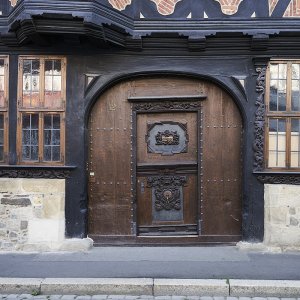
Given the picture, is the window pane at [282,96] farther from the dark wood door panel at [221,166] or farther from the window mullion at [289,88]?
the dark wood door panel at [221,166]

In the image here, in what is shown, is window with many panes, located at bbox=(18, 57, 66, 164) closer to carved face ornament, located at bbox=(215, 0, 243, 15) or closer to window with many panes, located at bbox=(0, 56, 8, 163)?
window with many panes, located at bbox=(0, 56, 8, 163)

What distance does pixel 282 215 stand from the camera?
7.02 m

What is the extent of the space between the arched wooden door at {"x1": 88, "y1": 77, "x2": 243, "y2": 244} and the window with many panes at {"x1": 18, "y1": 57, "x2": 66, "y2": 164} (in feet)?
2.03

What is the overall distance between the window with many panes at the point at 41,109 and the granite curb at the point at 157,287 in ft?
7.53

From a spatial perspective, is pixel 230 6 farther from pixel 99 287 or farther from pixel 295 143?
pixel 99 287

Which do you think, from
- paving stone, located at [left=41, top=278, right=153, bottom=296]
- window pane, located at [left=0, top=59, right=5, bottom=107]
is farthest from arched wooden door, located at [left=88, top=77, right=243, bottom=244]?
paving stone, located at [left=41, top=278, right=153, bottom=296]

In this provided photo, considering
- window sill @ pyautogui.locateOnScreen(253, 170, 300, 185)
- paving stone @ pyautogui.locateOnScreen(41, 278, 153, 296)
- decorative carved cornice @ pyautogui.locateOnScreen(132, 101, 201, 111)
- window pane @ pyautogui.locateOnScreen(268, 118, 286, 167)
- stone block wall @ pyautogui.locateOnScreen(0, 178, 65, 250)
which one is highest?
decorative carved cornice @ pyautogui.locateOnScreen(132, 101, 201, 111)

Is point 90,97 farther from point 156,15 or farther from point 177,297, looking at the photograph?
point 177,297

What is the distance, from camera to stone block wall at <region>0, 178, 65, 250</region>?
23.2ft

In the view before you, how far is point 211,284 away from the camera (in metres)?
5.45

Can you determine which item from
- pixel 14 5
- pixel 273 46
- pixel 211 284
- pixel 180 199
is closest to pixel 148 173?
pixel 180 199

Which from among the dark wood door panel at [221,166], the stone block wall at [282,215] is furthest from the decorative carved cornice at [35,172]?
the stone block wall at [282,215]

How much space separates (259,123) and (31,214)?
4154mm

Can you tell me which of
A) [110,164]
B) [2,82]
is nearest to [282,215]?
[110,164]
